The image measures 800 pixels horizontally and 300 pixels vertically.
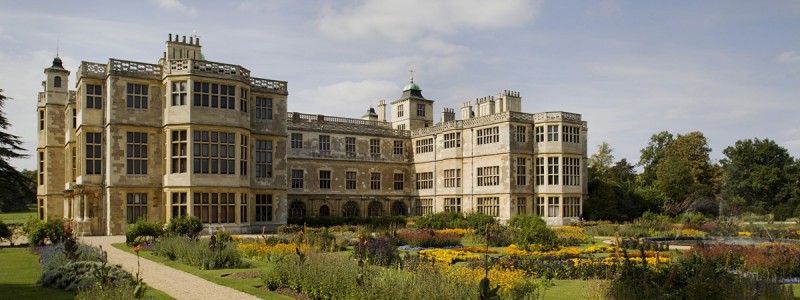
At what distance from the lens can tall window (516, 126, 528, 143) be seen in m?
41.3

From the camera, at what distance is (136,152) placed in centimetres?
3023

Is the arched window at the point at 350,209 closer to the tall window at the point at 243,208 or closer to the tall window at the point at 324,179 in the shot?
the tall window at the point at 324,179

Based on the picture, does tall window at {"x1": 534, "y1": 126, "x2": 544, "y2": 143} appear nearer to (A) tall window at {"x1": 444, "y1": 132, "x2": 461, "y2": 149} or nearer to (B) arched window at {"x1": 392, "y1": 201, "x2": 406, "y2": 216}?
(A) tall window at {"x1": 444, "y1": 132, "x2": 461, "y2": 149}

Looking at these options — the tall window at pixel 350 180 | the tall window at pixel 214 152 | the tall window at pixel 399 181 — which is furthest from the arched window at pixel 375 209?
the tall window at pixel 214 152

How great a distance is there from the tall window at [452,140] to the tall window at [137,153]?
22339mm

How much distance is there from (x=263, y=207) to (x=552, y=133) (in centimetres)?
1962

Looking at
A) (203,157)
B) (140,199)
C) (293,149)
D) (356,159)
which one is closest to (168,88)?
(203,157)

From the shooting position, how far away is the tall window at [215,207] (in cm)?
2973

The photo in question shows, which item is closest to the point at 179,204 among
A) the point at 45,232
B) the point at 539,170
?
the point at 45,232

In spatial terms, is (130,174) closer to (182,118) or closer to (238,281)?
(182,118)

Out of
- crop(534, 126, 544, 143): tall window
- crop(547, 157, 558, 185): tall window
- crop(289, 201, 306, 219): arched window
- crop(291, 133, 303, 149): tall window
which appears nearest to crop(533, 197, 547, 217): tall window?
crop(547, 157, 558, 185): tall window

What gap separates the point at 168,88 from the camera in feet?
98.4

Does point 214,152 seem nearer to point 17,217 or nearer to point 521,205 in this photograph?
point 521,205

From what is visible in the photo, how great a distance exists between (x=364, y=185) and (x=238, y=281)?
32269 millimetres
